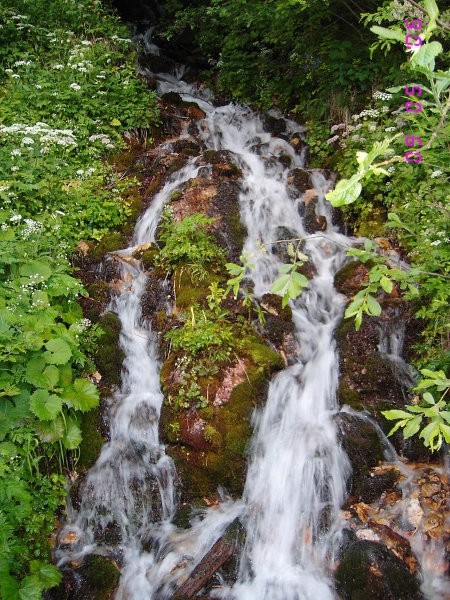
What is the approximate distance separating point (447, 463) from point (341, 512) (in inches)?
48.1

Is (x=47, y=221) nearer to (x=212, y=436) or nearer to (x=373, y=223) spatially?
(x=212, y=436)

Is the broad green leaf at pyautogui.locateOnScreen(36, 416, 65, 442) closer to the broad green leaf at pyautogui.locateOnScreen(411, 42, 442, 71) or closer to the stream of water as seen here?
the stream of water

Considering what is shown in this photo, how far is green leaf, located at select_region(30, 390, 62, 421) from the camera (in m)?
4.05

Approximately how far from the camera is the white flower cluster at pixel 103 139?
779cm

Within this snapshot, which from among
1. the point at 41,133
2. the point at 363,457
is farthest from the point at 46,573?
the point at 41,133

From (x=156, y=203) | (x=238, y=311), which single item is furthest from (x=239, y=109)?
(x=238, y=311)

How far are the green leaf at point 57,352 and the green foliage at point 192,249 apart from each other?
6.95 ft

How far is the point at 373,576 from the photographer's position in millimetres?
3760

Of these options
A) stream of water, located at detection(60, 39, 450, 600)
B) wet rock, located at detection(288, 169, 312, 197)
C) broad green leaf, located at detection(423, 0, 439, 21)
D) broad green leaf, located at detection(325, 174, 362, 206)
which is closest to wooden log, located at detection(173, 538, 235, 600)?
stream of water, located at detection(60, 39, 450, 600)

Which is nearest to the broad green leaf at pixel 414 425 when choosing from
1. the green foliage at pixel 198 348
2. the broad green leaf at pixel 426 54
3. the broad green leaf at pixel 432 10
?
the broad green leaf at pixel 426 54

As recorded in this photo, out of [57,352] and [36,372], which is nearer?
[36,372]

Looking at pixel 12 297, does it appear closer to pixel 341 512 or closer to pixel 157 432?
pixel 157 432

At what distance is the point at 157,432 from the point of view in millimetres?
5125

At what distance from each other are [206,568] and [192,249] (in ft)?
12.3
